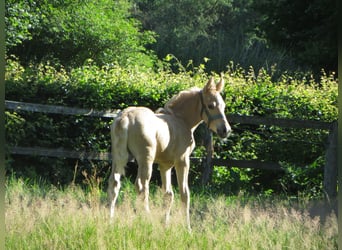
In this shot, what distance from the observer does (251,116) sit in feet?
37.6

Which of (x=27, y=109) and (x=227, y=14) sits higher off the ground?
(x=227, y=14)

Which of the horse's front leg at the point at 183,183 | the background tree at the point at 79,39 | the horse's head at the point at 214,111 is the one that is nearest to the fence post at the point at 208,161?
the horse's head at the point at 214,111

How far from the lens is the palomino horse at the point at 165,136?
6.65m

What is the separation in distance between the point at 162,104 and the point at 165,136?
463cm

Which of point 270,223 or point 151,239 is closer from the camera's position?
point 151,239

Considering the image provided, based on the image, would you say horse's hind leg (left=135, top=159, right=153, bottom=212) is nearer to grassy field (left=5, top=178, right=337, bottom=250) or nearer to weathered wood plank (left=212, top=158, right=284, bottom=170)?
grassy field (left=5, top=178, right=337, bottom=250)

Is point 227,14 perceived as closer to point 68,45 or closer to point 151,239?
point 68,45

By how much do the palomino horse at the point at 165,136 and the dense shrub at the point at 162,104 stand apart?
11.7ft

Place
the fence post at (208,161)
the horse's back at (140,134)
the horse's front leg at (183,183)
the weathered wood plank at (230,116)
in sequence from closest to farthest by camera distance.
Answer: the horse's back at (140,134) → the horse's front leg at (183,183) → the weathered wood plank at (230,116) → the fence post at (208,161)

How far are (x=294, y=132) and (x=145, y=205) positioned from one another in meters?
6.45

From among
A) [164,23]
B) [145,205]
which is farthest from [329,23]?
[164,23]

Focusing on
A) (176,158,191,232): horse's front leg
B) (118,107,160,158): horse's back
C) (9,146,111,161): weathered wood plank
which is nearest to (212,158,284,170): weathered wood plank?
(9,146,111,161): weathered wood plank

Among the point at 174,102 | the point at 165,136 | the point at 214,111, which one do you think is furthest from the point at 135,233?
the point at 174,102

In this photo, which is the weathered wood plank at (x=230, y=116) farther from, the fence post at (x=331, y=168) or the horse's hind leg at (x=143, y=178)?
the horse's hind leg at (x=143, y=178)
